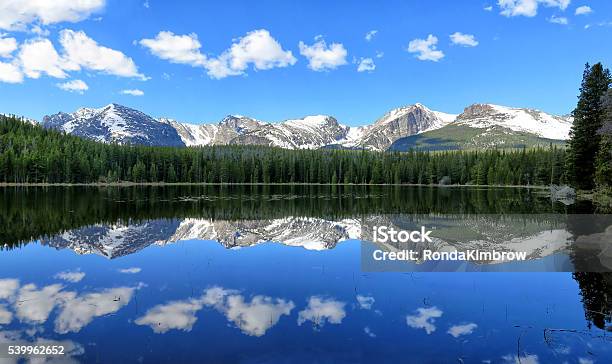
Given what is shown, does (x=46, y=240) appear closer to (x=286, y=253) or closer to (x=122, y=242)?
(x=122, y=242)

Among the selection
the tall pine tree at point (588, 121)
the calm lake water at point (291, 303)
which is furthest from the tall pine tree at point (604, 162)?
the calm lake water at point (291, 303)

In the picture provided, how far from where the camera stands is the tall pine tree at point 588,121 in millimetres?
77312

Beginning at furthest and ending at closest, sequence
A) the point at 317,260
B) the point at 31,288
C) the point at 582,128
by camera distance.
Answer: the point at 582,128 < the point at 317,260 < the point at 31,288

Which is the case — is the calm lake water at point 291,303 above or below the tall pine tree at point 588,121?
below

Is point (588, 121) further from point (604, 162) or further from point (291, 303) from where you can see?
point (291, 303)

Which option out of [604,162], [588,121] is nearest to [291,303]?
[604,162]

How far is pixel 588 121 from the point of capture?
78562mm

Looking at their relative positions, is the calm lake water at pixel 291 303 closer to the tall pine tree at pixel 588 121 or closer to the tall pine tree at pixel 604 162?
the tall pine tree at pixel 604 162

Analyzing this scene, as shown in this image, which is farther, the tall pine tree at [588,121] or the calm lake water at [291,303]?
the tall pine tree at [588,121]

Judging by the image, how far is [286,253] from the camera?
2934 centimetres

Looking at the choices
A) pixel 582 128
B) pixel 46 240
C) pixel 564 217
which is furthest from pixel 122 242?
pixel 582 128

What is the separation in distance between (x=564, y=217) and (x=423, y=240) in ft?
77.9

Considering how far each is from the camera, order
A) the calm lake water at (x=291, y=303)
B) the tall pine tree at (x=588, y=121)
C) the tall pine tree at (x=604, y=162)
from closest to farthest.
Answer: the calm lake water at (x=291, y=303) < the tall pine tree at (x=604, y=162) < the tall pine tree at (x=588, y=121)

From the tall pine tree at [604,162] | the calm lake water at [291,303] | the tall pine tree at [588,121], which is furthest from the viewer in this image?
the tall pine tree at [588,121]
